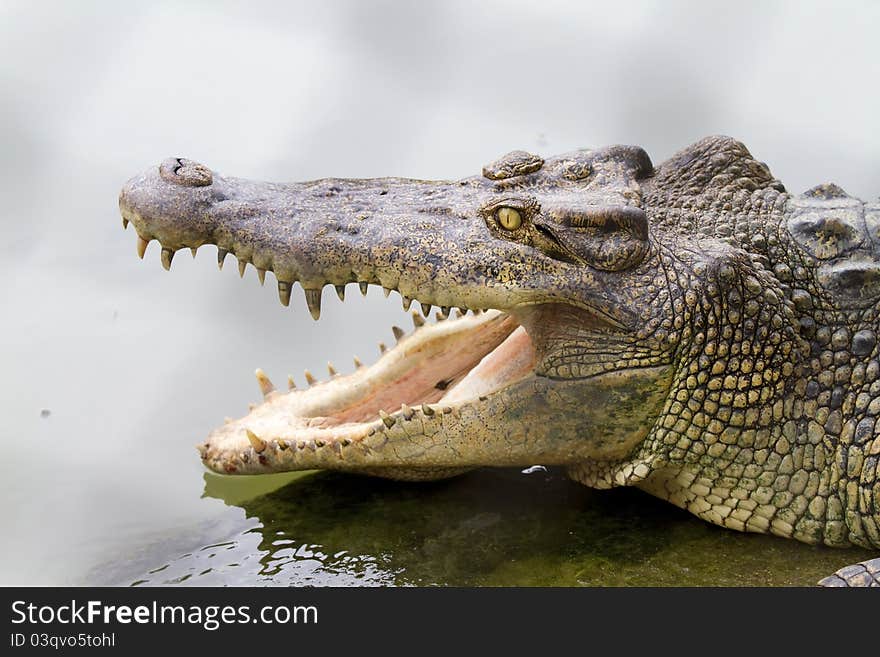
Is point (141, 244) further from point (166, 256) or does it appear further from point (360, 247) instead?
point (360, 247)

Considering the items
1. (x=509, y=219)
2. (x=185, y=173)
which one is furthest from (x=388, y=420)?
(x=185, y=173)

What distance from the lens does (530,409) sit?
331 centimetres

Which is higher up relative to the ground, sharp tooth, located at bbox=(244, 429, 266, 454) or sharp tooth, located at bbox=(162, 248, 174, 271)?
sharp tooth, located at bbox=(162, 248, 174, 271)

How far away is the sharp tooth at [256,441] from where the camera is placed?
352 centimetres

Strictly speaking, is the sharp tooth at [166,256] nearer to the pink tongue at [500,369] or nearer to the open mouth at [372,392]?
the open mouth at [372,392]

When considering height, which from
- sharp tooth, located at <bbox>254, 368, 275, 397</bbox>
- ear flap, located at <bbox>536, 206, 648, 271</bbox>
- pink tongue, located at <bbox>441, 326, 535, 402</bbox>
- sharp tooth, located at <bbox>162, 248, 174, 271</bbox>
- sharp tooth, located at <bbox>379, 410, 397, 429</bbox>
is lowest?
sharp tooth, located at <bbox>379, 410, 397, 429</bbox>

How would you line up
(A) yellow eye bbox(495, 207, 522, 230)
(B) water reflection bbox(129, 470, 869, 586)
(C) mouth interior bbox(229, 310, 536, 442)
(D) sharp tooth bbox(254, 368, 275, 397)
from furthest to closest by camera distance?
(D) sharp tooth bbox(254, 368, 275, 397) → (C) mouth interior bbox(229, 310, 536, 442) → (A) yellow eye bbox(495, 207, 522, 230) → (B) water reflection bbox(129, 470, 869, 586)

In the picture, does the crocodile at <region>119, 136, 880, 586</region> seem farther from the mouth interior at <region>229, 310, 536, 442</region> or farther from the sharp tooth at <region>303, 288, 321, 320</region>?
the mouth interior at <region>229, 310, 536, 442</region>

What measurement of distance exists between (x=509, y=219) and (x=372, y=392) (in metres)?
0.84

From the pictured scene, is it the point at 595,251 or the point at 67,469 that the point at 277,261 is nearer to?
the point at 595,251

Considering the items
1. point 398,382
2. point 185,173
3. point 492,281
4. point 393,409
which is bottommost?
point 393,409

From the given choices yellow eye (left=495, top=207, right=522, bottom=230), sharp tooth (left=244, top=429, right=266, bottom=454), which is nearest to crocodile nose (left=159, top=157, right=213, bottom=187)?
sharp tooth (left=244, top=429, right=266, bottom=454)

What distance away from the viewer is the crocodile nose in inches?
132

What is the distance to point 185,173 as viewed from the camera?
3381 millimetres
